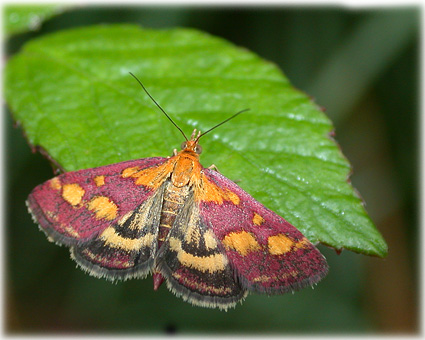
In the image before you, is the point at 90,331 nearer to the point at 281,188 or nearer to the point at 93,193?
the point at 93,193

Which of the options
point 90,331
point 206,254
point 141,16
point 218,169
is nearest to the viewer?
point 206,254

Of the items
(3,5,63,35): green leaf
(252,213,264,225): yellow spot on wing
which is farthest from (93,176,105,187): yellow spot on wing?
(3,5,63,35): green leaf

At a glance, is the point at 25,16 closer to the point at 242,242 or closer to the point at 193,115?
the point at 193,115

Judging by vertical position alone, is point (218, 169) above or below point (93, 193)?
above

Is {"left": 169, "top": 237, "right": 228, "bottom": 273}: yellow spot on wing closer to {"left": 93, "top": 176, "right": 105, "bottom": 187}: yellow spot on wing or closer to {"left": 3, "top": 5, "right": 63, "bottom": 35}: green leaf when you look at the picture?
{"left": 93, "top": 176, "right": 105, "bottom": 187}: yellow spot on wing

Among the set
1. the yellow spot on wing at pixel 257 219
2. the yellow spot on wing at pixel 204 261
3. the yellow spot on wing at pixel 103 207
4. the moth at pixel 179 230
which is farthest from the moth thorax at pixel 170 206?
the yellow spot on wing at pixel 257 219

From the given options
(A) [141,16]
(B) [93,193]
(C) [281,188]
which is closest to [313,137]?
(C) [281,188]

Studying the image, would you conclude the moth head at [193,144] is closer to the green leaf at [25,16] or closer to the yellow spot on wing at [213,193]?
the yellow spot on wing at [213,193]
